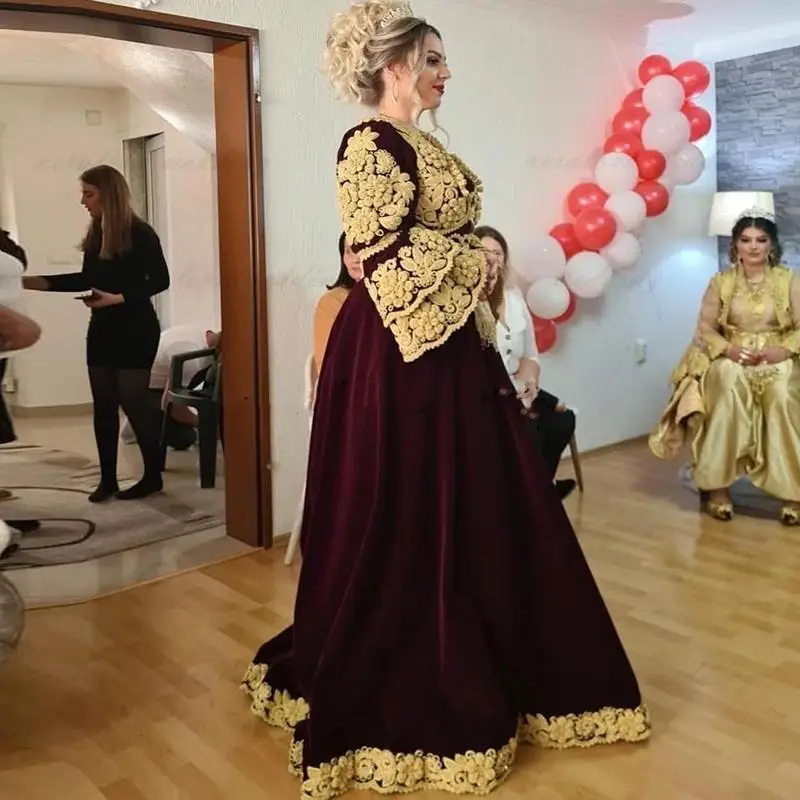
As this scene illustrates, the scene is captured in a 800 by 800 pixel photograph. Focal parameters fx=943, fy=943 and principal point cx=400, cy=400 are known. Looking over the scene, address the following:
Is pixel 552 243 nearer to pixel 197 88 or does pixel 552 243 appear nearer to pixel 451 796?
pixel 197 88

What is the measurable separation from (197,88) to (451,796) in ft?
10.7

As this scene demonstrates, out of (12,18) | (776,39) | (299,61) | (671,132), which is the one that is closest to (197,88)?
(299,61)

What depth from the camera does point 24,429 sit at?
5.78 metres

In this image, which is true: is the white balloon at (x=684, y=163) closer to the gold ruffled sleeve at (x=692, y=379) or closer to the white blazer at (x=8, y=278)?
the gold ruffled sleeve at (x=692, y=379)

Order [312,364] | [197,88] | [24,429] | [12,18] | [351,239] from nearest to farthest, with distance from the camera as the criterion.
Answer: [351,239] → [12,18] → [312,364] → [197,88] → [24,429]

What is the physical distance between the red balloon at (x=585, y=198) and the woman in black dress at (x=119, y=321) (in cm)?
191

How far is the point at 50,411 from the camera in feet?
19.8

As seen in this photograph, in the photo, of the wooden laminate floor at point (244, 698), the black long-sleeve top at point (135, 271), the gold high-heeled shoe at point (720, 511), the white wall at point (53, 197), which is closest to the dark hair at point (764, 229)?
the gold high-heeled shoe at point (720, 511)

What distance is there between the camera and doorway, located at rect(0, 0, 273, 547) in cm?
301

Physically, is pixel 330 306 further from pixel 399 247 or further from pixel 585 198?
pixel 585 198

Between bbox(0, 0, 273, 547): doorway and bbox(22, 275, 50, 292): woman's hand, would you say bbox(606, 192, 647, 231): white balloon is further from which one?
bbox(22, 275, 50, 292): woman's hand

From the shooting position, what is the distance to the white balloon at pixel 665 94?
427 cm

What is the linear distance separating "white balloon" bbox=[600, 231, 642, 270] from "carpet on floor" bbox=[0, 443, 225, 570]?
207 centimetres

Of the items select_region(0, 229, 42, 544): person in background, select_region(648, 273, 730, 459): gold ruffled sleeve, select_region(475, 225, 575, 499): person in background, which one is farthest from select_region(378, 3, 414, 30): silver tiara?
select_region(648, 273, 730, 459): gold ruffled sleeve
